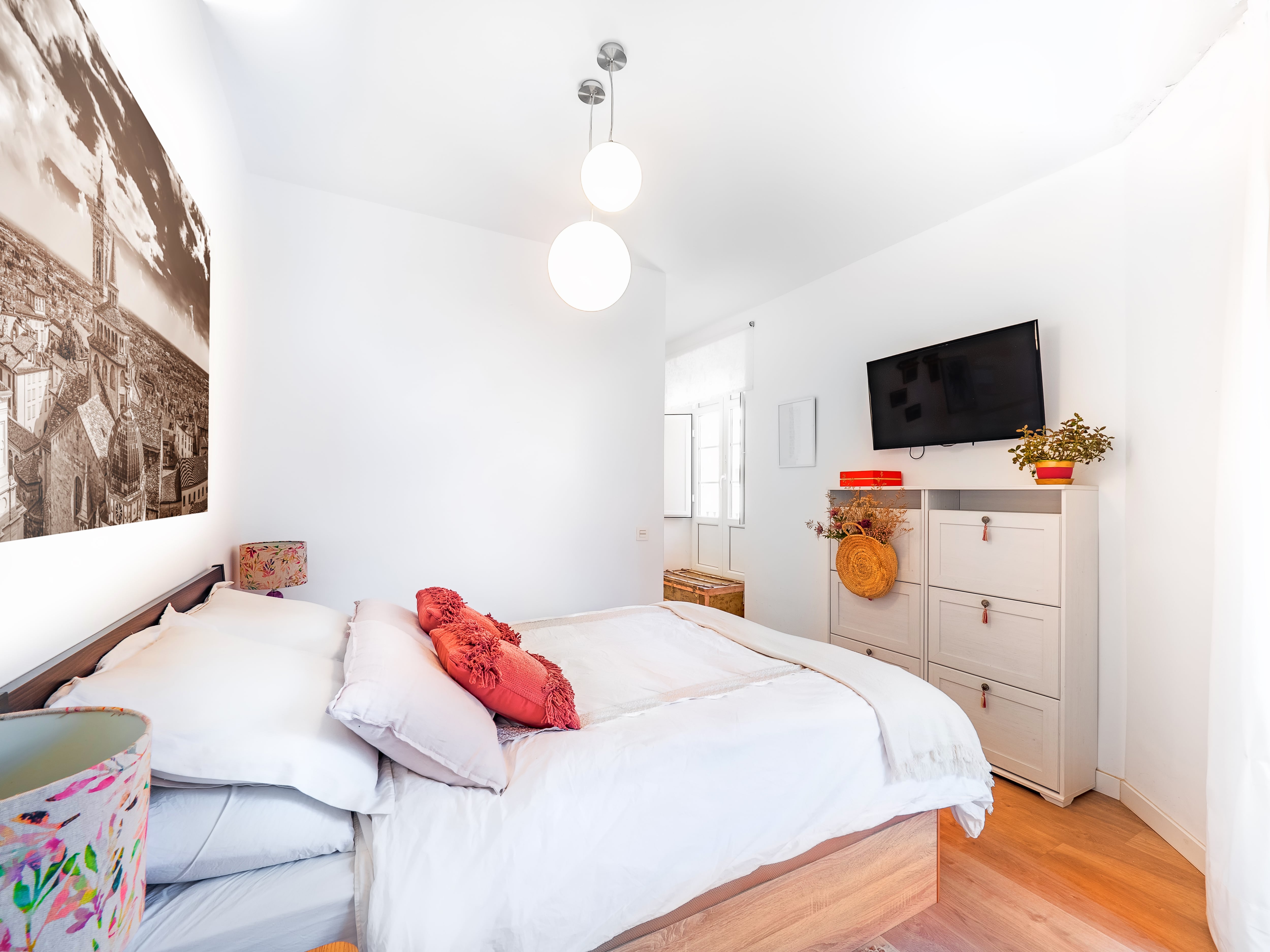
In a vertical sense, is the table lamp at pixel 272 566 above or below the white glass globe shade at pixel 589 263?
below

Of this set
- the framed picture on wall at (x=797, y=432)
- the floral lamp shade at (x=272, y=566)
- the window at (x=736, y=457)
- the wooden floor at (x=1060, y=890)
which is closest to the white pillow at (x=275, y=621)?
the floral lamp shade at (x=272, y=566)

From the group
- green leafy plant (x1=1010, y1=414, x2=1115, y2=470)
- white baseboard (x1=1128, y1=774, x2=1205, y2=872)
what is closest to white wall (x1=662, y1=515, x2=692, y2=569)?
green leafy plant (x1=1010, y1=414, x2=1115, y2=470)

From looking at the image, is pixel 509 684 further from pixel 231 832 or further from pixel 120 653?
pixel 120 653

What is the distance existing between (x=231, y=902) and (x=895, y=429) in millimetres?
3429

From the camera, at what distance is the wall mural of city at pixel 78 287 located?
0.86m

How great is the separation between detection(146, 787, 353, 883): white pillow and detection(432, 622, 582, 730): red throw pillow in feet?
1.39

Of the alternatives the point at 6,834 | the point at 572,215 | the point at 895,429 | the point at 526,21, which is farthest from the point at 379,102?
the point at 895,429

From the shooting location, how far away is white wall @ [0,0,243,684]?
3.12ft

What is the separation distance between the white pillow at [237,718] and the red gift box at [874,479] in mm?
2887

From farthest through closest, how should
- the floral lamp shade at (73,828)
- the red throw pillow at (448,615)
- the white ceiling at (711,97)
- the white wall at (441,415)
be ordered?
the white wall at (441,415)
the white ceiling at (711,97)
the red throw pillow at (448,615)
the floral lamp shade at (73,828)

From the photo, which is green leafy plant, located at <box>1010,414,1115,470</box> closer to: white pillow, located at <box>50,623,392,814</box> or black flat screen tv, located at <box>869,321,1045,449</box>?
black flat screen tv, located at <box>869,321,1045,449</box>

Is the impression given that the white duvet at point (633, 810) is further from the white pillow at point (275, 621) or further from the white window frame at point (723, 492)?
the white window frame at point (723, 492)

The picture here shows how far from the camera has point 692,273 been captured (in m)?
4.11

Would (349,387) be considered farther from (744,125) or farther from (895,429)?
(895,429)
